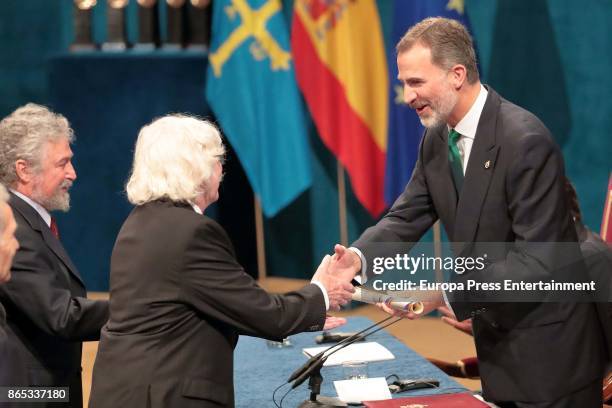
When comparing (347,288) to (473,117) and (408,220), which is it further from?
(473,117)

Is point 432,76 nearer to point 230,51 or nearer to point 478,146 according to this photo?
point 478,146

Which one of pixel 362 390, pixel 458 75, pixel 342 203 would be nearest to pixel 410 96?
pixel 458 75

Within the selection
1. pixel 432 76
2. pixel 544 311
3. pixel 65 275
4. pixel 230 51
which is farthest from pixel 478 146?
pixel 230 51

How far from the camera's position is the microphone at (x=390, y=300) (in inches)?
122

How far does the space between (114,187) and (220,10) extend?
171cm

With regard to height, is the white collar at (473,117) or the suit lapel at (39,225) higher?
the white collar at (473,117)

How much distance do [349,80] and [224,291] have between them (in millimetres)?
4655

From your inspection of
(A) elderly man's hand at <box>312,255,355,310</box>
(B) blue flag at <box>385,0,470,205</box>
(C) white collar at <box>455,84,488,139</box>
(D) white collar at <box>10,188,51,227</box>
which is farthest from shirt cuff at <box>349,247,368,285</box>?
(B) blue flag at <box>385,0,470,205</box>

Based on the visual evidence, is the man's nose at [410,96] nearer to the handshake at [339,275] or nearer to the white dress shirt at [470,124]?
the white dress shirt at [470,124]

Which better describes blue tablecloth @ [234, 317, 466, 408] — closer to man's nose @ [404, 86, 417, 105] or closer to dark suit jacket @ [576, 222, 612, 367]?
dark suit jacket @ [576, 222, 612, 367]


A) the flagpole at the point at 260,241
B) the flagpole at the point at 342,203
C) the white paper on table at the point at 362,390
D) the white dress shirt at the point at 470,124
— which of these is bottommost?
the flagpole at the point at 260,241

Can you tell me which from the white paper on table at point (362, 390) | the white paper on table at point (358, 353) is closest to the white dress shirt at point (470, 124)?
the white paper on table at point (362, 390)

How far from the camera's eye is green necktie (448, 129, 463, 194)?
308cm

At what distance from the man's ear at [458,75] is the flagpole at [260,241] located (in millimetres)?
4957
